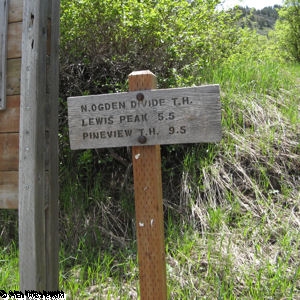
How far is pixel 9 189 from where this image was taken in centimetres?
234

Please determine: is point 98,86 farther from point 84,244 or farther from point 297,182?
point 297,182

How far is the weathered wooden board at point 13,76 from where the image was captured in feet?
7.62

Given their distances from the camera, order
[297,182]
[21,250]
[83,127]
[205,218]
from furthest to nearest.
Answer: [297,182] < [205,218] < [21,250] < [83,127]

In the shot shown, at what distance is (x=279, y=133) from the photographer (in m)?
3.99

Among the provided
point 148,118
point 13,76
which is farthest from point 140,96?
point 13,76

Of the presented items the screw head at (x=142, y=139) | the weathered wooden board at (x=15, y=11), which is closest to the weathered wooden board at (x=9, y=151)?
the weathered wooden board at (x=15, y=11)

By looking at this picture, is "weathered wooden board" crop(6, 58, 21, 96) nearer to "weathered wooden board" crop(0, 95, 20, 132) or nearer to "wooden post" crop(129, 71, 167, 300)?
"weathered wooden board" crop(0, 95, 20, 132)

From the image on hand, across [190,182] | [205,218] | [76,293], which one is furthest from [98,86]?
[76,293]

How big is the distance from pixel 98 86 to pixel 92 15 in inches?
28.7

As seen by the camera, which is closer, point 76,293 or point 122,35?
point 76,293

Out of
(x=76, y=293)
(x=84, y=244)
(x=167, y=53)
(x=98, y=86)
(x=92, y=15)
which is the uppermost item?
(x=92, y=15)

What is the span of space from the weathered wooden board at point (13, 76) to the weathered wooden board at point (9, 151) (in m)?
0.26

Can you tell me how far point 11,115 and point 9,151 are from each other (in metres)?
0.21

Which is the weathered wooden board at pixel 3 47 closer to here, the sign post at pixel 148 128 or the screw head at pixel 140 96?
the sign post at pixel 148 128
